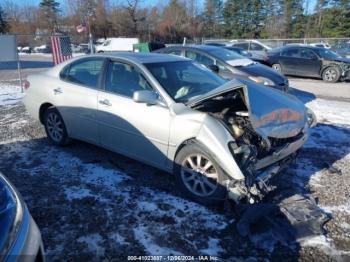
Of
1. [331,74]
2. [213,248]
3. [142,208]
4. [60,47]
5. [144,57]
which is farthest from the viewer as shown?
[331,74]

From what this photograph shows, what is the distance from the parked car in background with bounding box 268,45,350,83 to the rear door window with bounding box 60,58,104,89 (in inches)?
447

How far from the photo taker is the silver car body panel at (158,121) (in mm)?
3420

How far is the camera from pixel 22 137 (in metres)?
5.97

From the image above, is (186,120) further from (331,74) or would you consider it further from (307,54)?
(307,54)

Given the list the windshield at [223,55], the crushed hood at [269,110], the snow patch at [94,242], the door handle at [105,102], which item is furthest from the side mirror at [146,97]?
the windshield at [223,55]

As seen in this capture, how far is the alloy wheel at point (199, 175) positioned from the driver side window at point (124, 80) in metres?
1.05

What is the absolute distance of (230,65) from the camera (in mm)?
8391

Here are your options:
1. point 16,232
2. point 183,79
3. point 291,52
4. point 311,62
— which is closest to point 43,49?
point 291,52

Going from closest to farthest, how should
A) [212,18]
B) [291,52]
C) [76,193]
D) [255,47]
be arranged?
[76,193]
[291,52]
[255,47]
[212,18]

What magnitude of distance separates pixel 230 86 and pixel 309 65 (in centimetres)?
1175

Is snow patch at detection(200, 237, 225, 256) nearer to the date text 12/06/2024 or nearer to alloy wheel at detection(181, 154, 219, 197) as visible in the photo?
the date text 12/06/2024

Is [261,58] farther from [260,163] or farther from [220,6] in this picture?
[220,6]

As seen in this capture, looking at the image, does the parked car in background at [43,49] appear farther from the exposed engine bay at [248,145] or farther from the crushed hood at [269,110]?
the crushed hood at [269,110]

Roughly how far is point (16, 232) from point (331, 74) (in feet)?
45.4
